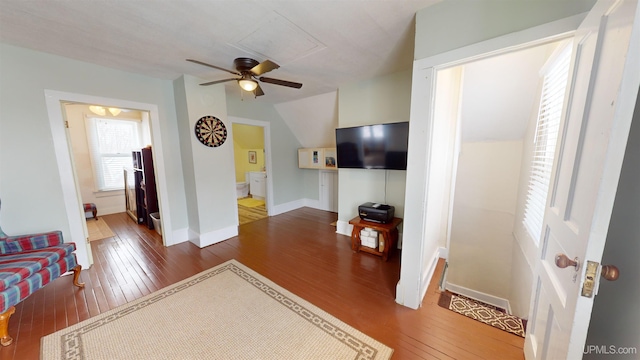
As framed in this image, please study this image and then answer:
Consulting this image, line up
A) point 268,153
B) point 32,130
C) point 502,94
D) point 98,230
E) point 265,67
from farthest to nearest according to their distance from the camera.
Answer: point 268,153, point 98,230, point 502,94, point 32,130, point 265,67

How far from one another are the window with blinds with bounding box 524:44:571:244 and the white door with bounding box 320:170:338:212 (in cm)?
309

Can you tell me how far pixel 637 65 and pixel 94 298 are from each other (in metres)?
3.67

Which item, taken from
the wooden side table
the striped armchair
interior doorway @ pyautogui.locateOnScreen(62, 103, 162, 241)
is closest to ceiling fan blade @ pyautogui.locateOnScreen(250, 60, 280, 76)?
the wooden side table

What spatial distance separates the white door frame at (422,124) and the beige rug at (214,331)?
1.99 feet

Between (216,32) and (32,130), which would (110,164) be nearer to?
(32,130)

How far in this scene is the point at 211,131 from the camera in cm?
303

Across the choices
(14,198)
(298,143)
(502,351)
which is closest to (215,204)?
(14,198)

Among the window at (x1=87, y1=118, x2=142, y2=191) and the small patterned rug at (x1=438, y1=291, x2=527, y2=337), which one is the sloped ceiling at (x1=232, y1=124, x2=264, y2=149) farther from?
the small patterned rug at (x1=438, y1=291, x2=527, y2=337)

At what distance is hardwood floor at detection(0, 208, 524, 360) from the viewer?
1537 mm

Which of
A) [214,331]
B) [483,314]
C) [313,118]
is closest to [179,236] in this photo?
[214,331]

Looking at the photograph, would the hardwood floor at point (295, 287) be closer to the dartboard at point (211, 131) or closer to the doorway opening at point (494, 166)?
the doorway opening at point (494, 166)

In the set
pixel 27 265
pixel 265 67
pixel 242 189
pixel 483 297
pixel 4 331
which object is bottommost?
pixel 483 297

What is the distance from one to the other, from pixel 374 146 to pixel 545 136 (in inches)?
63.0

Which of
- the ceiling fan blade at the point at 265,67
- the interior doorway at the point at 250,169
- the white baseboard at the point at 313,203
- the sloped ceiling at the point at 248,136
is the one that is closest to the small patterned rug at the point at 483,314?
the ceiling fan blade at the point at 265,67
